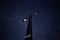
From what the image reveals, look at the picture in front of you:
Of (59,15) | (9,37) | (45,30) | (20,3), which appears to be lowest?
(9,37)

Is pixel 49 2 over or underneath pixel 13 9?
over

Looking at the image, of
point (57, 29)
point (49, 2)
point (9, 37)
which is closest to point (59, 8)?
point (49, 2)

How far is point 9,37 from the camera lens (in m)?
1.34

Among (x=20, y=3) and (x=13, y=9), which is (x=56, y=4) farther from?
(x=13, y=9)

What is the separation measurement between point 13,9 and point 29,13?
0.79 ft

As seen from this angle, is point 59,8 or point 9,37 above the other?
point 59,8

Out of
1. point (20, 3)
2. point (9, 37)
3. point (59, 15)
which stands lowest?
point (9, 37)

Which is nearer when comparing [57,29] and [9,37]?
[9,37]

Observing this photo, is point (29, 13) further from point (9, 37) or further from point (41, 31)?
point (9, 37)

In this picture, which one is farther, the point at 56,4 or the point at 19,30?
the point at 56,4

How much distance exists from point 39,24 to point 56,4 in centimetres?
41

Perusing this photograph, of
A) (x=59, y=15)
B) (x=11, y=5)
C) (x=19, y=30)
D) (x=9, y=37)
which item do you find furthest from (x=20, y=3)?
(x=59, y=15)

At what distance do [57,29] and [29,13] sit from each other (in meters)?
0.50

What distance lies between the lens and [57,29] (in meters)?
1.47
